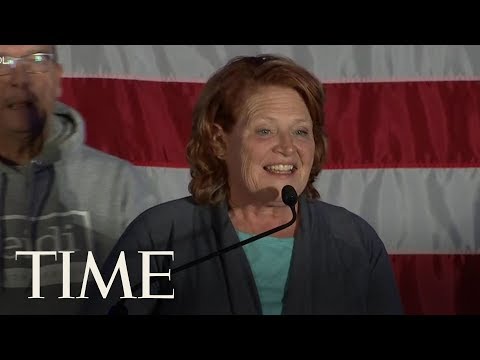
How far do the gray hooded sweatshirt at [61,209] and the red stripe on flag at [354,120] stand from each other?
0.06m

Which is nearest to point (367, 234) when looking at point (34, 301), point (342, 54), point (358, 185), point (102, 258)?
point (358, 185)

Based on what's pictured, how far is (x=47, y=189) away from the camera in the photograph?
2.96m

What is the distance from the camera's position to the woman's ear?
111 inches

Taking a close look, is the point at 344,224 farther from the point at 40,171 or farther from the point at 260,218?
Answer: the point at 40,171

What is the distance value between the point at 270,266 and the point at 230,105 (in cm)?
42

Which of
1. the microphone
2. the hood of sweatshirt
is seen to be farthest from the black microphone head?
the hood of sweatshirt

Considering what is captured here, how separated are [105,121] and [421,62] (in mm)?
864

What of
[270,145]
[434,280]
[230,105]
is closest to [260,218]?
[270,145]

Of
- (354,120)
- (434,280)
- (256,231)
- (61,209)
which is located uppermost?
(354,120)

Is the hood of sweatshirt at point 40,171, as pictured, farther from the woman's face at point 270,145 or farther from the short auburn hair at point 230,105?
the woman's face at point 270,145

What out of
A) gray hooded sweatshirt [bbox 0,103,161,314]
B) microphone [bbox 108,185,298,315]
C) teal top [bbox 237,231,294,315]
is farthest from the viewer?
gray hooded sweatshirt [bbox 0,103,161,314]

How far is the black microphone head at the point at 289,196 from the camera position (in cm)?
254

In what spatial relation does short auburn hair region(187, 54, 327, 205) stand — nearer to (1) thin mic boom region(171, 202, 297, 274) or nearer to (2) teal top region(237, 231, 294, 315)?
(2) teal top region(237, 231, 294, 315)

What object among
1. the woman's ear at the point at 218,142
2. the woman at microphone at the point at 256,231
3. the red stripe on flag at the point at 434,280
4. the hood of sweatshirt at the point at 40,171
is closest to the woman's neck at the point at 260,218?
the woman at microphone at the point at 256,231
